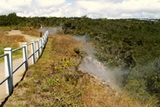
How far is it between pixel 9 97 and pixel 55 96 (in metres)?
1.19

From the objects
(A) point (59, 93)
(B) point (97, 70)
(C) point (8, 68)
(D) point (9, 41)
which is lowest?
(B) point (97, 70)

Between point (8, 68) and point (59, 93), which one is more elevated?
point (8, 68)

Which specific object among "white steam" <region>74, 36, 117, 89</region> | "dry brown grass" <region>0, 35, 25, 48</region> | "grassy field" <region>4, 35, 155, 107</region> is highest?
"grassy field" <region>4, 35, 155, 107</region>

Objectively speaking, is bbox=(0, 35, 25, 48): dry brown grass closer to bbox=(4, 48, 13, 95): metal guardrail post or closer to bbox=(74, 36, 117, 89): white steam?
bbox=(74, 36, 117, 89): white steam

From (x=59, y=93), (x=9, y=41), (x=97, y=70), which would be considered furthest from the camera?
(x=9, y=41)

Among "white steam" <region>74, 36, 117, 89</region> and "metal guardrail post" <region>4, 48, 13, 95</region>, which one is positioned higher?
"metal guardrail post" <region>4, 48, 13, 95</region>

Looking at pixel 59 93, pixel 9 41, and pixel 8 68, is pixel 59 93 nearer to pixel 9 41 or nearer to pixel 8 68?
pixel 8 68

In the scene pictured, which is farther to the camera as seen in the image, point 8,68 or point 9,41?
point 9,41

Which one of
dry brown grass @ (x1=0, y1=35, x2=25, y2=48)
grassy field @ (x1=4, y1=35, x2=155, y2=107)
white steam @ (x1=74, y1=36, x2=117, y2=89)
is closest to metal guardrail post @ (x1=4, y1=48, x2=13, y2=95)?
grassy field @ (x1=4, y1=35, x2=155, y2=107)

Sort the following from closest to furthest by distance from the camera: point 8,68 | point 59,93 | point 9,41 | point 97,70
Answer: point 8,68 → point 59,93 → point 97,70 → point 9,41

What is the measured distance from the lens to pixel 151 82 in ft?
61.1

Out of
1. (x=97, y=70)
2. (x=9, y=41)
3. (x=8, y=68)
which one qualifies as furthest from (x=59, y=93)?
(x=9, y=41)

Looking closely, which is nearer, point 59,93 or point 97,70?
point 59,93

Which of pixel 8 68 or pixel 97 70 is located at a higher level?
pixel 8 68
